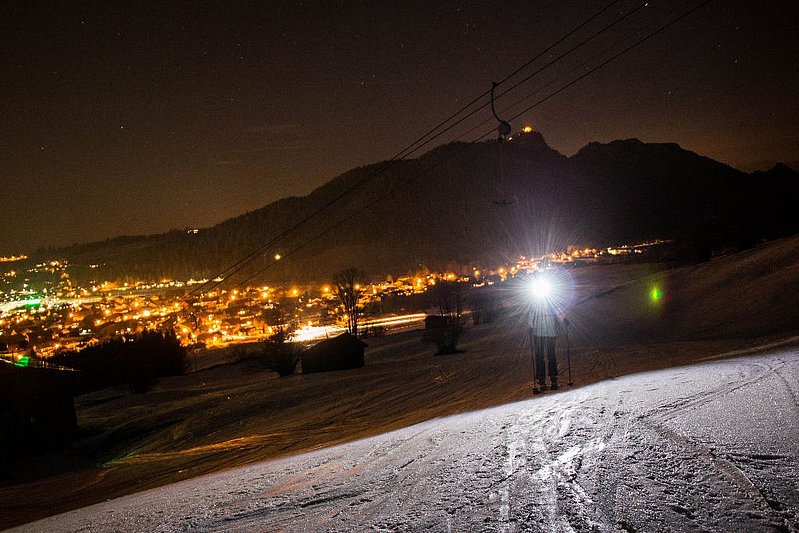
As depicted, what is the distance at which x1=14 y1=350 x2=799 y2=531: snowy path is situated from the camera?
10.1 ft

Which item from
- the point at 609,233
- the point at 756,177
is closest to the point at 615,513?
the point at 756,177

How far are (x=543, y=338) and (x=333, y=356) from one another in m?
20.7

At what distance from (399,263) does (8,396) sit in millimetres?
141381

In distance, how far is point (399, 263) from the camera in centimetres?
15912

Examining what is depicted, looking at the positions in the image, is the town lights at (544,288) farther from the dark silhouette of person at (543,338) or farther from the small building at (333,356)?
the small building at (333,356)

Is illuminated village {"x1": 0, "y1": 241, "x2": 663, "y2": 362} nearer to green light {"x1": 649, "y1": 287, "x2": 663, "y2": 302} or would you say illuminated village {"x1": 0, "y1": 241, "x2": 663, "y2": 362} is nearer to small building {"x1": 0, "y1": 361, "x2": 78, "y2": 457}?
small building {"x1": 0, "y1": 361, "x2": 78, "y2": 457}

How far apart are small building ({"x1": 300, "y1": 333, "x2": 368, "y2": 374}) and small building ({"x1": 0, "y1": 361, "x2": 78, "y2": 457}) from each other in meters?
12.9

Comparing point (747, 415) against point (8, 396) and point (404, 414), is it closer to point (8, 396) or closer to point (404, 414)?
point (404, 414)

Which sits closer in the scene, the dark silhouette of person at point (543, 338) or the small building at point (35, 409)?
the dark silhouette of person at point (543, 338)

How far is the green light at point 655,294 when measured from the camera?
32.0 meters

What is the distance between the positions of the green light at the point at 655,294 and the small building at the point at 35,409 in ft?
106

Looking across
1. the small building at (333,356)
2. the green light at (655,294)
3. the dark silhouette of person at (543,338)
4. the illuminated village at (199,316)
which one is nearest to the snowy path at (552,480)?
the dark silhouette of person at (543,338)

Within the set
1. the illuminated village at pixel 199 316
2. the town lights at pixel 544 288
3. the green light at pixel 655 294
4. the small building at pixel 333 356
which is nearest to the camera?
the town lights at pixel 544 288

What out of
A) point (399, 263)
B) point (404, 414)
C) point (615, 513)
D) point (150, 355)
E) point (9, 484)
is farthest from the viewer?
point (399, 263)
